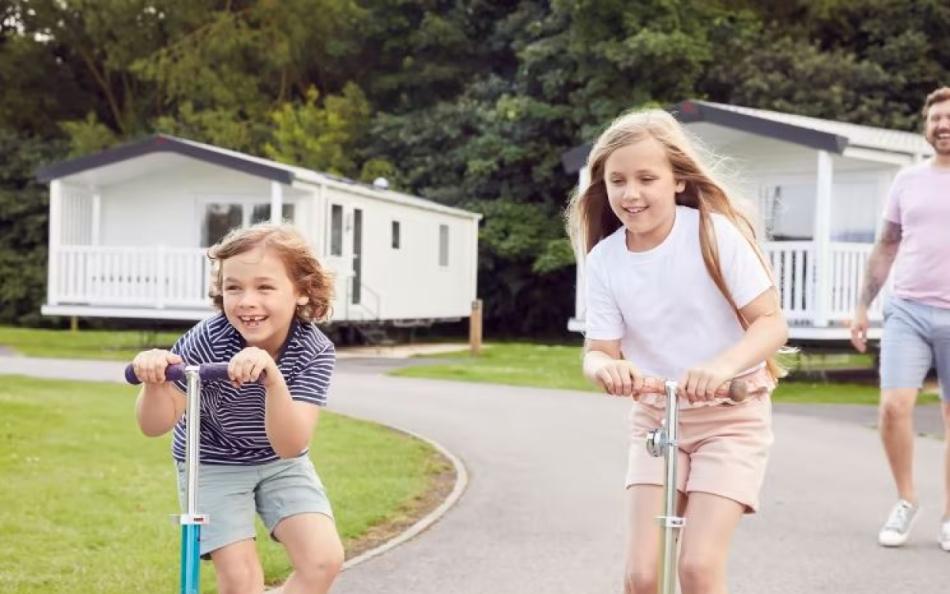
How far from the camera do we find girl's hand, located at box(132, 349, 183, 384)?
339cm

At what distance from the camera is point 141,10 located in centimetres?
4106

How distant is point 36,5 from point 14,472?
3671 centimetres

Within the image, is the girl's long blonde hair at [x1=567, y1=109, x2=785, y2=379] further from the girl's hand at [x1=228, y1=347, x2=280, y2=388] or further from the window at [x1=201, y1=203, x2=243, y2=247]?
the window at [x1=201, y1=203, x2=243, y2=247]

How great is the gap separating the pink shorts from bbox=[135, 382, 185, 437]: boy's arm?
4.26ft

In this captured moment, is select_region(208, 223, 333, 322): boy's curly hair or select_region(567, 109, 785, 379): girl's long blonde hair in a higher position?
select_region(567, 109, 785, 379): girl's long blonde hair

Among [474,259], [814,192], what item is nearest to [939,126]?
Answer: [814,192]

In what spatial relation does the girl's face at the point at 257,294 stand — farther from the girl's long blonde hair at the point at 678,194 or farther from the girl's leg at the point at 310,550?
the girl's long blonde hair at the point at 678,194

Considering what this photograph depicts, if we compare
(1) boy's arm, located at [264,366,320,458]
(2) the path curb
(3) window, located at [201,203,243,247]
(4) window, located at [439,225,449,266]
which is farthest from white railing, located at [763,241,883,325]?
(1) boy's arm, located at [264,366,320,458]

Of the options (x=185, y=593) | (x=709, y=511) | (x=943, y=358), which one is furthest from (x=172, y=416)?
(x=943, y=358)

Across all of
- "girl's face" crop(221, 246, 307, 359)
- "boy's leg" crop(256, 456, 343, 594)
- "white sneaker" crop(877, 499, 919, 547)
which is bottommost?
"white sneaker" crop(877, 499, 919, 547)

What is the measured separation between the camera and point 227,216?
24.8 m

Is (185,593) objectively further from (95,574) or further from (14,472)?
(14,472)

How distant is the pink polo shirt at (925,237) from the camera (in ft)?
20.8

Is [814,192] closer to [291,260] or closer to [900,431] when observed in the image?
[900,431]
